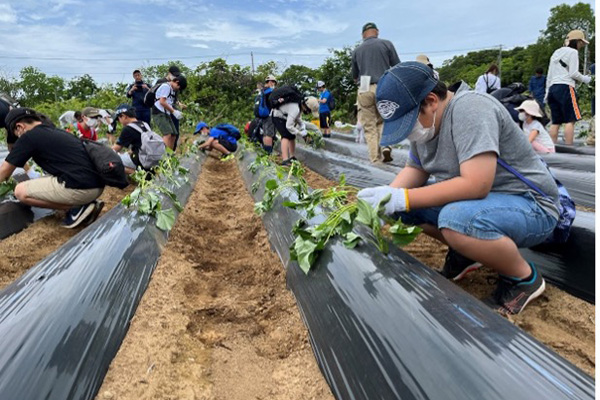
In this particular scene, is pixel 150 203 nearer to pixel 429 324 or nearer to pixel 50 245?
pixel 50 245

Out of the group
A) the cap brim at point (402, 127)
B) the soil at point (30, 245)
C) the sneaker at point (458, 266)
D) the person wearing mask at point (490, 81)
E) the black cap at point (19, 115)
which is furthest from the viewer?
the person wearing mask at point (490, 81)

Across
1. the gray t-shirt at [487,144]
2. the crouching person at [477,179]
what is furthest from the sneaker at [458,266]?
the gray t-shirt at [487,144]

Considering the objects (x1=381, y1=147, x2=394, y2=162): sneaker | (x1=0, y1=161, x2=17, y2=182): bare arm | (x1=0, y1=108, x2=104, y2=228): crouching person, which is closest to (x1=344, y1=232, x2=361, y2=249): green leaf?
(x1=0, y1=108, x2=104, y2=228): crouching person

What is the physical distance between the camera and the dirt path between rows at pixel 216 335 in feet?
5.35

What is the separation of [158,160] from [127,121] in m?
0.61

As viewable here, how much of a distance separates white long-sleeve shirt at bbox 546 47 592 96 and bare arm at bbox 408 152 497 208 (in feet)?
15.7

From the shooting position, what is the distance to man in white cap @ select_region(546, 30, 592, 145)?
5.54 meters

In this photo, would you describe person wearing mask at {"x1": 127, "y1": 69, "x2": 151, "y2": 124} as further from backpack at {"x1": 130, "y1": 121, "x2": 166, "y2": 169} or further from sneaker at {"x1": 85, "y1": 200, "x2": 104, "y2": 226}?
sneaker at {"x1": 85, "y1": 200, "x2": 104, "y2": 226}

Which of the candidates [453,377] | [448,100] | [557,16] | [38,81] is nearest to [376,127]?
[448,100]

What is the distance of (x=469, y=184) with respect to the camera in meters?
1.75

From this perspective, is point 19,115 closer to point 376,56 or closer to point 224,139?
point 376,56

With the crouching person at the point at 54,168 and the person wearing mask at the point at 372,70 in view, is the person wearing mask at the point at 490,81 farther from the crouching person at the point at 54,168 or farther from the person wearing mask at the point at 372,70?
the crouching person at the point at 54,168

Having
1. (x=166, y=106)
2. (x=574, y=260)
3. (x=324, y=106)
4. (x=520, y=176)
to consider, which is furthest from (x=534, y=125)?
(x=324, y=106)

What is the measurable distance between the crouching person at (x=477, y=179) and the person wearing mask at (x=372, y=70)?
364 centimetres
